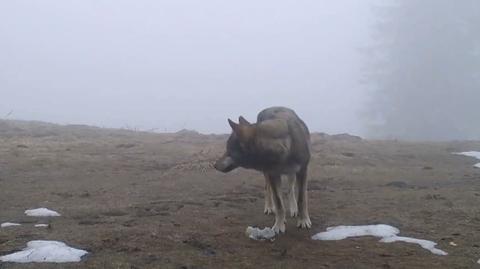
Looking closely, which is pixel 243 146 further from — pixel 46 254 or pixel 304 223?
pixel 46 254

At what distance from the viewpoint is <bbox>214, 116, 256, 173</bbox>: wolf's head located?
317 inches

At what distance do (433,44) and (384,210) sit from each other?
40.6 m

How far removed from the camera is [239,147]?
320 inches

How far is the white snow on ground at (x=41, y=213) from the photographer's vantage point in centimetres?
971

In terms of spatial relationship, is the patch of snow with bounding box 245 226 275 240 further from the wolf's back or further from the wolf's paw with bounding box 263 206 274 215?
the wolf's paw with bounding box 263 206 274 215

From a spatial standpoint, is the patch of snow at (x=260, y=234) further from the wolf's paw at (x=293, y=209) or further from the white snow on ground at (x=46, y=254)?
the white snow on ground at (x=46, y=254)

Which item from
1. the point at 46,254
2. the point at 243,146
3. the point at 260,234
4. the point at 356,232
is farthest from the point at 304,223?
the point at 46,254

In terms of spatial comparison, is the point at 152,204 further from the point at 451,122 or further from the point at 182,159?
the point at 451,122

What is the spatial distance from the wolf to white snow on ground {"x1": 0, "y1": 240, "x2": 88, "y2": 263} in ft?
7.90

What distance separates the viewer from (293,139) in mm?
8648

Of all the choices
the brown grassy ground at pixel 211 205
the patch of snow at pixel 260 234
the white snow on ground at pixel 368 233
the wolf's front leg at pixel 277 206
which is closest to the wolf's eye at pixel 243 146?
the wolf's front leg at pixel 277 206

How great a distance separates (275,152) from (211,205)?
3110 millimetres

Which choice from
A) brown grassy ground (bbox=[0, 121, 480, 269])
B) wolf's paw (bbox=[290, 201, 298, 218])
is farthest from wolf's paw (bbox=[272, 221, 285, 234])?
wolf's paw (bbox=[290, 201, 298, 218])

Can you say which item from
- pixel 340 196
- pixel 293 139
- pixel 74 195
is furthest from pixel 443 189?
pixel 74 195
